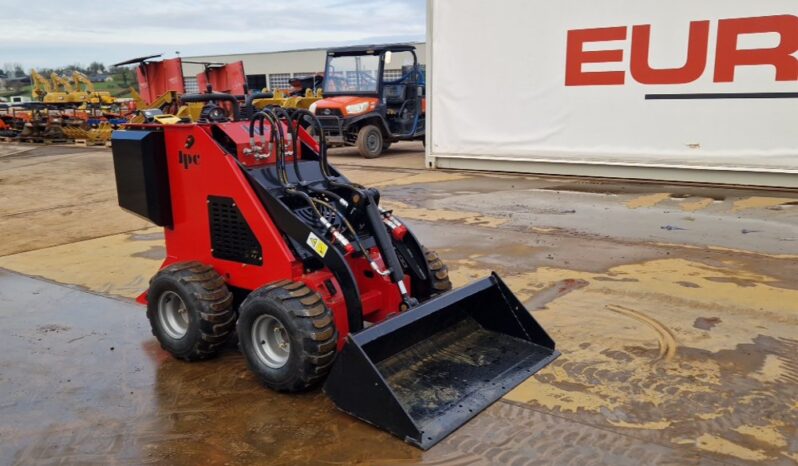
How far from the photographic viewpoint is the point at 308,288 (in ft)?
10.7

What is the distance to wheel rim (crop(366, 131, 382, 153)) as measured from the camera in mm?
14867

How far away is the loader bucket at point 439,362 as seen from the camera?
2918 millimetres

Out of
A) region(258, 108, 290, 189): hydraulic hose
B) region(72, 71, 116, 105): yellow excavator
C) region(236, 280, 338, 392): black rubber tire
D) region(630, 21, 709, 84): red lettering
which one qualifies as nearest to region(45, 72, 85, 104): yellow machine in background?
region(72, 71, 116, 105): yellow excavator

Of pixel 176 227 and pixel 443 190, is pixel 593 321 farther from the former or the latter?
pixel 443 190

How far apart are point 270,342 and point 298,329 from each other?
42cm

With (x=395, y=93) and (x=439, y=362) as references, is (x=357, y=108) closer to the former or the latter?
(x=395, y=93)

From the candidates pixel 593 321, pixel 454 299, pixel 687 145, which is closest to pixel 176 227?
pixel 454 299

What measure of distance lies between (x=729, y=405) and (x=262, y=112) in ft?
9.69

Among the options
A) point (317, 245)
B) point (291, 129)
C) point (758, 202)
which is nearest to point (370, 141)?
point (758, 202)

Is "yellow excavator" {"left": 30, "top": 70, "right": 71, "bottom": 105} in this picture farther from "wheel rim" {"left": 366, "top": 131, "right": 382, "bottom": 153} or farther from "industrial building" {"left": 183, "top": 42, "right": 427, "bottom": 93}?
"industrial building" {"left": 183, "top": 42, "right": 427, "bottom": 93}

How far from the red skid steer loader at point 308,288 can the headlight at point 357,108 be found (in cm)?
1037

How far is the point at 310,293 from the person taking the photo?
127 inches

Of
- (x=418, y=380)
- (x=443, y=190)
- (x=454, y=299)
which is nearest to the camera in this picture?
(x=418, y=380)

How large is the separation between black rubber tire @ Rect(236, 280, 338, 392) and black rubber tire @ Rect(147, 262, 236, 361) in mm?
340
